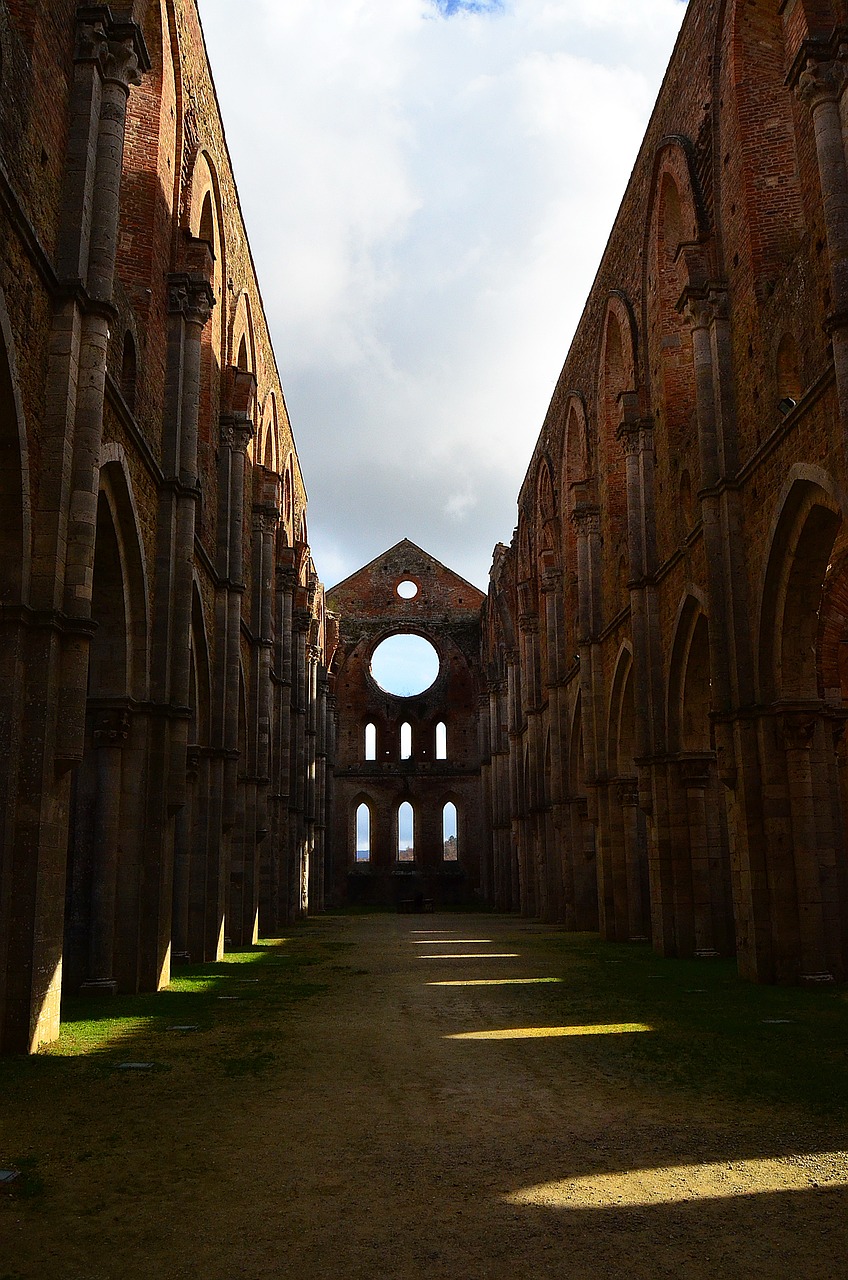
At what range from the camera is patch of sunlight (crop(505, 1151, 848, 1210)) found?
4.68m

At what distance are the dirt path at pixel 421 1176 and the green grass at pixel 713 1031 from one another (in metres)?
0.29

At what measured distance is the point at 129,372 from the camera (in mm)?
13883

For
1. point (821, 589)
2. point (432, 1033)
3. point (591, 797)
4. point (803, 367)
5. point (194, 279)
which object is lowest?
point (432, 1033)

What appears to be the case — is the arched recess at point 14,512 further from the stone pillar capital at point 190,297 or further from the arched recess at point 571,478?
the arched recess at point 571,478

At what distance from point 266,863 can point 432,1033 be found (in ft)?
58.7

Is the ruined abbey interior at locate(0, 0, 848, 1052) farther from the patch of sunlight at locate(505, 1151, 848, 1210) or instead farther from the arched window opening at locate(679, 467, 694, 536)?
the patch of sunlight at locate(505, 1151, 848, 1210)

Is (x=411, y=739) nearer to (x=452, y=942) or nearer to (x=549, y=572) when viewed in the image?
(x=549, y=572)

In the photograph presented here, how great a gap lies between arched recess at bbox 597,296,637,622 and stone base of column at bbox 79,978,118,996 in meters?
13.9

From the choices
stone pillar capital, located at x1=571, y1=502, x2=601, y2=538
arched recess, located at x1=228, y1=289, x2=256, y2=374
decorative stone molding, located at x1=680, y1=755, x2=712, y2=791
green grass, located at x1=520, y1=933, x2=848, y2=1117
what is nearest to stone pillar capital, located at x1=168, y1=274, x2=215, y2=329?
arched recess, located at x1=228, y1=289, x2=256, y2=374

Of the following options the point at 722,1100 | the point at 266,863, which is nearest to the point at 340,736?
the point at 266,863

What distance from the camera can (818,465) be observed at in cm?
→ 1184

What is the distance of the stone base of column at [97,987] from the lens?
1262cm

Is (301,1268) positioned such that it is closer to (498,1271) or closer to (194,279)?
(498,1271)

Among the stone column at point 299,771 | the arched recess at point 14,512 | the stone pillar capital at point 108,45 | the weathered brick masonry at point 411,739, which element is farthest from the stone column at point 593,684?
the weathered brick masonry at point 411,739
